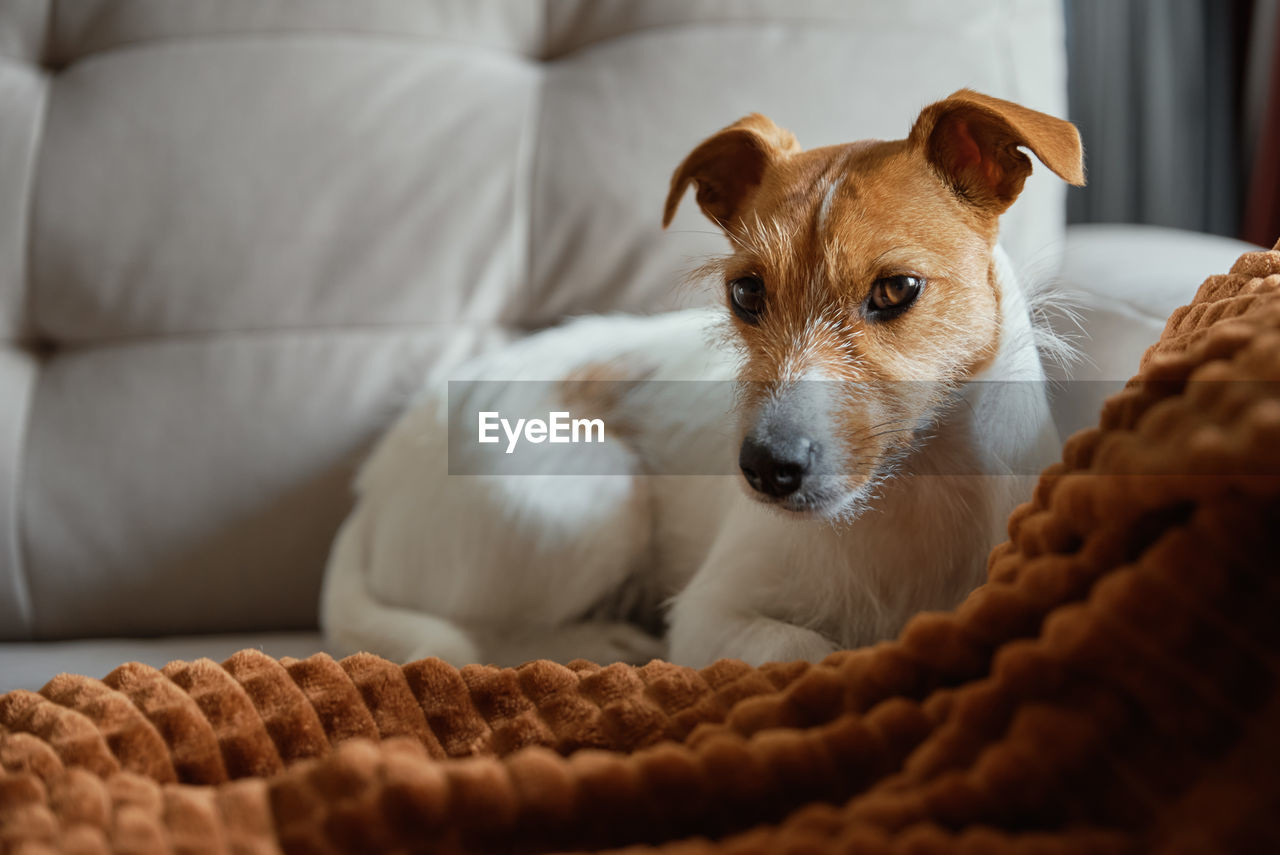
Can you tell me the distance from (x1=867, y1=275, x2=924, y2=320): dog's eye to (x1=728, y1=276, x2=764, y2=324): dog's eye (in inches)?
4.4

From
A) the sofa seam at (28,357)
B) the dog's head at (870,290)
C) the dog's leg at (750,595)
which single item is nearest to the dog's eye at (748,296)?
the dog's head at (870,290)

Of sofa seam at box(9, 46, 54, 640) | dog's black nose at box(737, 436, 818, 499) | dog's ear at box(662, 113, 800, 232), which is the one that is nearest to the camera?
dog's black nose at box(737, 436, 818, 499)

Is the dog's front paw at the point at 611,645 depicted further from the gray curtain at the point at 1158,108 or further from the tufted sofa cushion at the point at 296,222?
the gray curtain at the point at 1158,108

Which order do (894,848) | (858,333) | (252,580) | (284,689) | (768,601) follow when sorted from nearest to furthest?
1. (894,848)
2. (284,689)
3. (858,333)
4. (768,601)
5. (252,580)

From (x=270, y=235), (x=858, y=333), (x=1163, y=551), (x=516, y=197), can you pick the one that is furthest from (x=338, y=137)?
(x=1163, y=551)

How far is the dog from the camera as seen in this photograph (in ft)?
2.56

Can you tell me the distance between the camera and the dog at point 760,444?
30.7 inches

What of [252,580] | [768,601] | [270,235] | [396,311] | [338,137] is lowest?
[252,580]

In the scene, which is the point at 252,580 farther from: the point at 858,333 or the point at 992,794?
the point at 992,794

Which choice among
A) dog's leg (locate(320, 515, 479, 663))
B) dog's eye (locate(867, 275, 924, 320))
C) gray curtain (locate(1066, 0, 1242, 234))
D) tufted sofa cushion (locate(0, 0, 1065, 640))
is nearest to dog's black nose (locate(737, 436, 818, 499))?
dog's eye (locate(867, 275, 924, 320))

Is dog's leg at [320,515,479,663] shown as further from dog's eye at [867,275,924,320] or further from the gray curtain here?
the gray curtain

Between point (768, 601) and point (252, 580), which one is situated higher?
point (768, 601)

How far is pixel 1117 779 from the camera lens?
44 cm

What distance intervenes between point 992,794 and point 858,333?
44 cm
